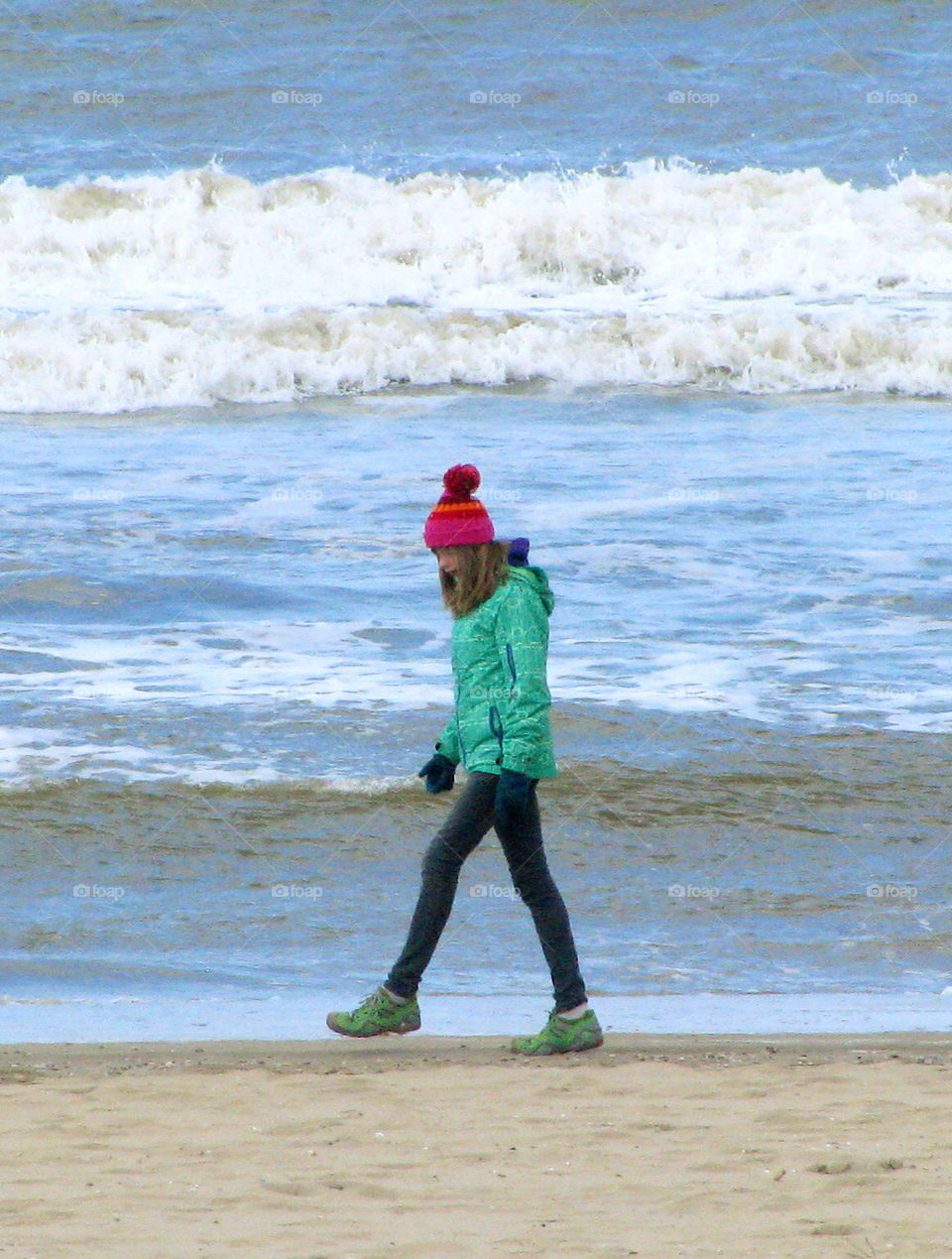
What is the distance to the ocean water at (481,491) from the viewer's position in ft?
18.9

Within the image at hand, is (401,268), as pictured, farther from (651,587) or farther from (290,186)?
(651,587)

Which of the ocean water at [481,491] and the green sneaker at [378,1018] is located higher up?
the ocean water at [481,491]

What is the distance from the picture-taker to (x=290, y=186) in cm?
2145

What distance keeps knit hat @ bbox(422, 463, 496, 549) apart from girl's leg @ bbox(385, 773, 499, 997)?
70cm

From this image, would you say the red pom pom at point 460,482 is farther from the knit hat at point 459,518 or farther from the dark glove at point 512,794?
the dark glove at point 512,794

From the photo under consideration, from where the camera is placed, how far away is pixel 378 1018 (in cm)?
471

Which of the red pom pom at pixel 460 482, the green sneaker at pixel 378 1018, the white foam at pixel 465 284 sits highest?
the white foam at pixel 465 284

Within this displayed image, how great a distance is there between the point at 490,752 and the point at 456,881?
0.42 metres

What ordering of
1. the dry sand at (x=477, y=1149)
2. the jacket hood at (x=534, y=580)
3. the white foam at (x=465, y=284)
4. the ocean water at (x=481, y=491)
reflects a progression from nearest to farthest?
1. the dry sand at (x=477, y=1149)
2. the jacket hood at (x=534, y=580)
3. the ocean water at (x=481, y=491)
4. the white foam at (x=465, y=284)

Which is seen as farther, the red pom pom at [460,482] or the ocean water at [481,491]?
the ocean water at [481,491]

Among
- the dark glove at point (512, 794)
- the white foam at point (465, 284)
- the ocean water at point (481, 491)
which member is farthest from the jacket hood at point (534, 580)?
the white foam at point (465, 284)

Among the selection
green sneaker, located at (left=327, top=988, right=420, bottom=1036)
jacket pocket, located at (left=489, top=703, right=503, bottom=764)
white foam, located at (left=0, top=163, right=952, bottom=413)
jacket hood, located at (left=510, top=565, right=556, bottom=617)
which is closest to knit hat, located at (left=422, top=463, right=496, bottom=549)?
jacket hood, located at (left=510, top=565, right=556, bottom=617)

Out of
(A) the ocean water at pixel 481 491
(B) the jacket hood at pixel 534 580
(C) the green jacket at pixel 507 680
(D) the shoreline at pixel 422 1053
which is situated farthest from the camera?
(A) the ocean water at pixel 481 491

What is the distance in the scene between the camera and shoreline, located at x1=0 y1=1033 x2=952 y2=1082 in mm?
4445
